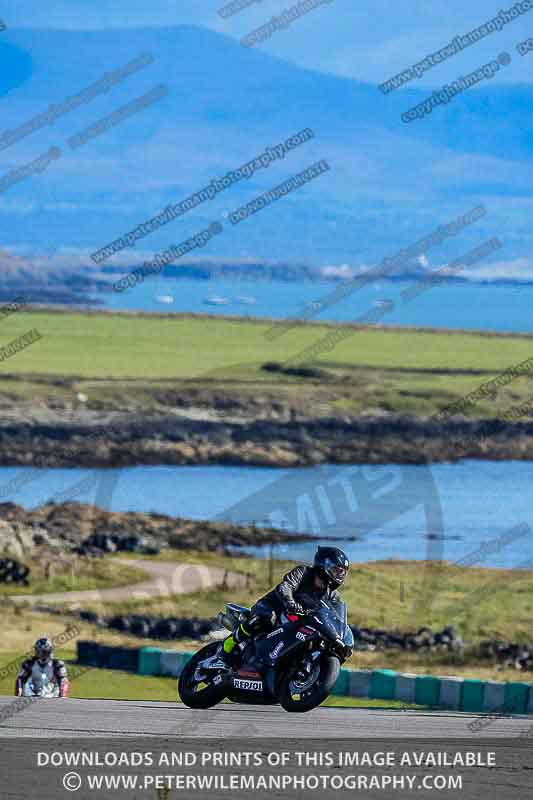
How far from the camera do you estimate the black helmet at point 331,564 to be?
46.3 feet

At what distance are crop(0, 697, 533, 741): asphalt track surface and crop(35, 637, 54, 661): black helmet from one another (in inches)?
64.9

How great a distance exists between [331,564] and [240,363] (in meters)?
122

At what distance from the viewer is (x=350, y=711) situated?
1706 centimetres

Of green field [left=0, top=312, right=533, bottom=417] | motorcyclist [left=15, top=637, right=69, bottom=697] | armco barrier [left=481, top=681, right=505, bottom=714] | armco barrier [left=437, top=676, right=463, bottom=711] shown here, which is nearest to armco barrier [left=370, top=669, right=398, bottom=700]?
armco barrier [left=437, top=676, right=463, bottom=711]

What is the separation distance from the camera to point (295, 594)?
14.2 metres

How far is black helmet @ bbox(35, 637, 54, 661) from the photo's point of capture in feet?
60.5

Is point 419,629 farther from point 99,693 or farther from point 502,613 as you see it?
point 99,693

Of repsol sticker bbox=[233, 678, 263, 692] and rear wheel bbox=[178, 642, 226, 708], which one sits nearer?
repsol sticker bbox=[233, 678, 263, 692]

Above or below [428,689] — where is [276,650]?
above

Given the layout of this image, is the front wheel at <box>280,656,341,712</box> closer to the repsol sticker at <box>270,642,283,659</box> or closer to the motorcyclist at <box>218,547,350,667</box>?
the repsol sticker at <box>270,642,283,659</box>

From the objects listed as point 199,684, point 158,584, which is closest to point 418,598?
point 158,584

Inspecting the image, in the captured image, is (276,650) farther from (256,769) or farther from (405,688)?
(405,688)

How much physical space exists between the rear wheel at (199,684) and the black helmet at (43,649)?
3.52m

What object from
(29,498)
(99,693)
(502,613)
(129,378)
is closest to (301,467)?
(29,498)
